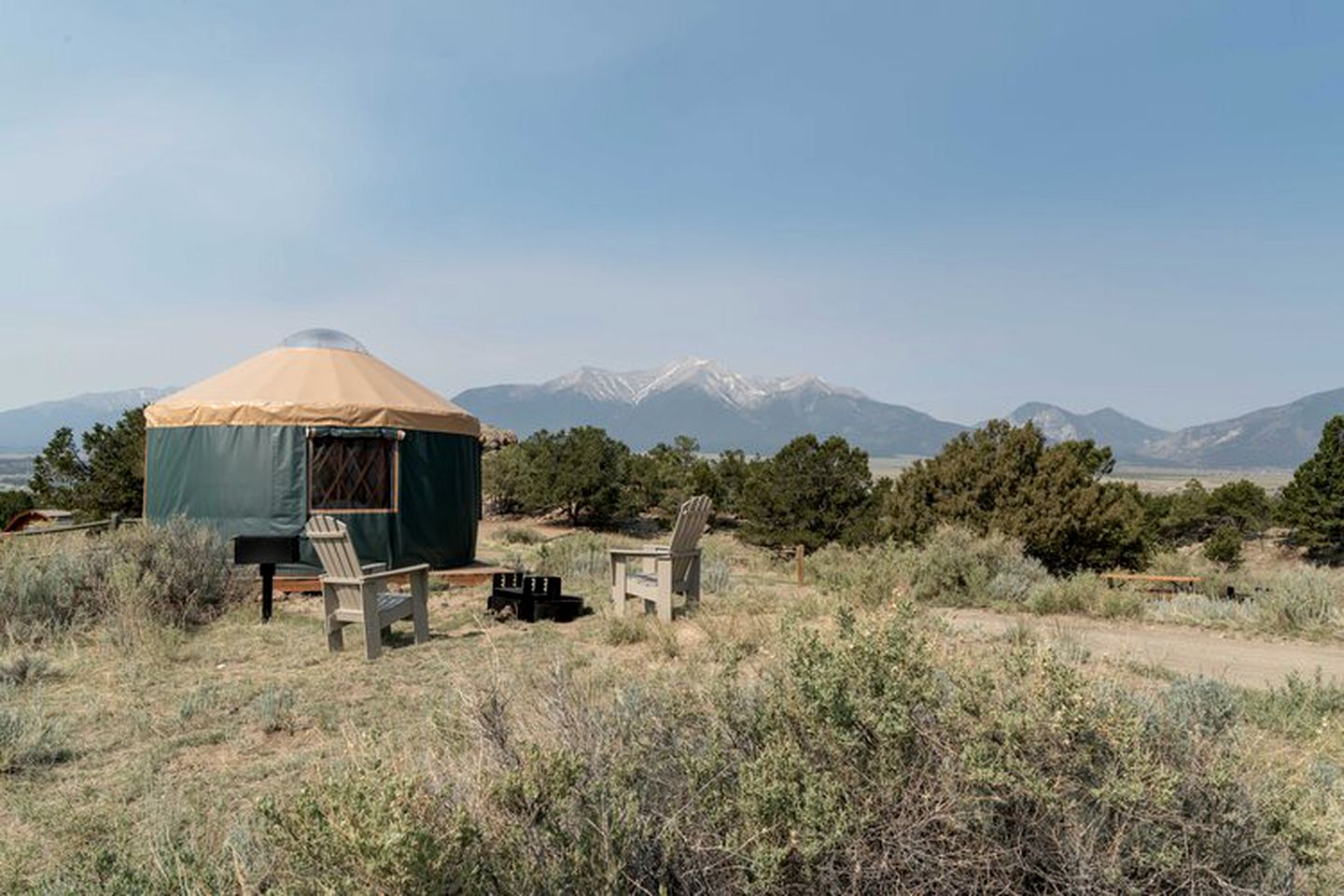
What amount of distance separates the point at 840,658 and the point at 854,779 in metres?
0.30

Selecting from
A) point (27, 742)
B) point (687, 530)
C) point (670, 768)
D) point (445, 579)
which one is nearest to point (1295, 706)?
point (670, 768)

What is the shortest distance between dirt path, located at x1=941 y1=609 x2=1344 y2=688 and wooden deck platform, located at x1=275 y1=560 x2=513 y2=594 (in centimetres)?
548

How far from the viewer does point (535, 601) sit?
23.4 ft

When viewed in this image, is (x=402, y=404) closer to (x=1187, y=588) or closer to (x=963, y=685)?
(x=963, y=685)

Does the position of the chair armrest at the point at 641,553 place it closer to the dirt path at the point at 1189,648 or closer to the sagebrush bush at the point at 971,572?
the dirt path at the point at 1189,648

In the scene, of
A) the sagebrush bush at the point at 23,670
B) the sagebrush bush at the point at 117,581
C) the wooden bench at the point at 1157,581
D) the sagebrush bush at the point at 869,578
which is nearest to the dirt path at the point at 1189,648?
the sagebrush bush at the point at 869,578

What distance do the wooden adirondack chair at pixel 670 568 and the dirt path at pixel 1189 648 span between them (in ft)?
7.08

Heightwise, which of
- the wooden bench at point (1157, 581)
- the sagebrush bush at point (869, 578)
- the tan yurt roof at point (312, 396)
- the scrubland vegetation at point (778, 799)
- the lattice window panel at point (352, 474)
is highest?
the tan yurt roof at point (312, 396)

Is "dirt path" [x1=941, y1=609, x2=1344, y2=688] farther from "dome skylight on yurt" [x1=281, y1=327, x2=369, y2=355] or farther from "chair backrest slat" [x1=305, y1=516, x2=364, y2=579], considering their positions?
"dome skylight on yurt" [x1=281, y1=327, x2=369, y2=355]

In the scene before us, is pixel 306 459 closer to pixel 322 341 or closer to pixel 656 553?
pixel 322 341

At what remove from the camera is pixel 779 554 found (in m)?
17.2

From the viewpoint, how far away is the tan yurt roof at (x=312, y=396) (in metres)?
9.43

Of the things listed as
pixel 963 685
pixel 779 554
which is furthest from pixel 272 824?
pixel 779 554

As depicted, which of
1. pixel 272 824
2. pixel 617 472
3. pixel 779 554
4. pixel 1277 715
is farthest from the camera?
pixel 617 472
